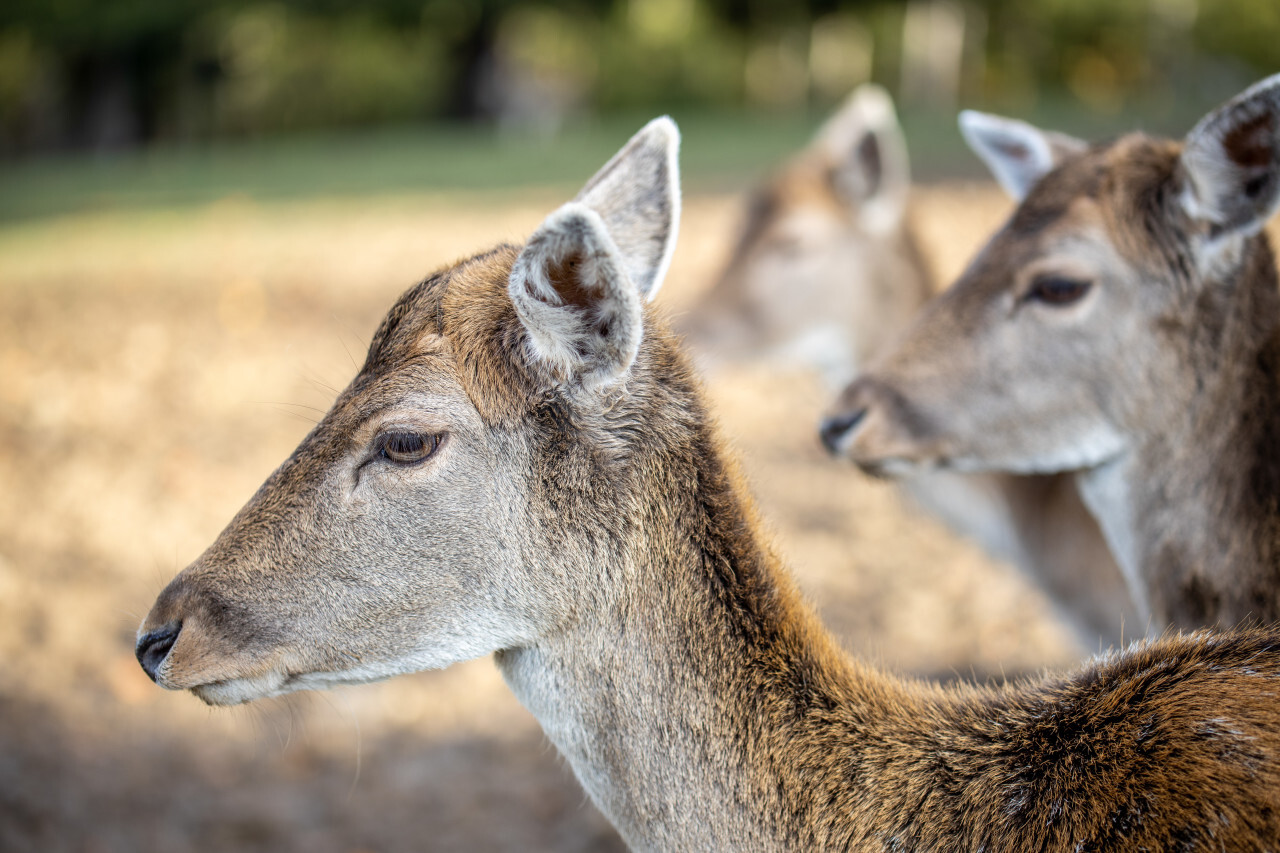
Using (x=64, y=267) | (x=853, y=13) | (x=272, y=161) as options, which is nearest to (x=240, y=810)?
(x=64, y=267)

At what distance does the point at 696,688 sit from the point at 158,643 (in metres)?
1.23

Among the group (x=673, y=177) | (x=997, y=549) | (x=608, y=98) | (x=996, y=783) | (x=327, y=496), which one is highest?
(x=673, y=177)

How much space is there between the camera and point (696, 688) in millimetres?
2381

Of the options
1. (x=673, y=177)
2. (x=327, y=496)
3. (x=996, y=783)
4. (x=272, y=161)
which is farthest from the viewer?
(x=272, y=161)

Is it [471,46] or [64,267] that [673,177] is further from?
[471,46]

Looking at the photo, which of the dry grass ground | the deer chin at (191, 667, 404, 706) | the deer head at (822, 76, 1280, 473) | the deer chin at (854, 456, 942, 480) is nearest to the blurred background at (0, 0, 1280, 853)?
the dry grass ground

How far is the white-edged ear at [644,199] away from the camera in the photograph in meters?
2.86

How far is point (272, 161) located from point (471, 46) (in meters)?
18.2

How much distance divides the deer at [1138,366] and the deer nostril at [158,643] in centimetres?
238

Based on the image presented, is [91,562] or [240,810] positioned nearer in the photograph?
[240,810]

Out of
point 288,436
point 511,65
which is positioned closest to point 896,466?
point 288,436

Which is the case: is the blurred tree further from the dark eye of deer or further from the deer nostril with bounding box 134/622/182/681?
the deer nostril with bounding box 134/622/182/681

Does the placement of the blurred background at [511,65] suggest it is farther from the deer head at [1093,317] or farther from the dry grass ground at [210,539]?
the deer head at [1093,317]

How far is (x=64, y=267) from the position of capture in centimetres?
1380
